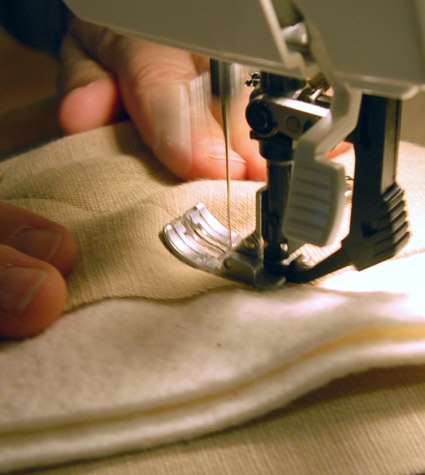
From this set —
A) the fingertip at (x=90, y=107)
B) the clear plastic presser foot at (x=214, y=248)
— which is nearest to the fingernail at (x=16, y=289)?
the clear plastic presser foot at (x=214, y=248)

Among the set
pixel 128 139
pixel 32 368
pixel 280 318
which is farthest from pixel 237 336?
pixel 128 139

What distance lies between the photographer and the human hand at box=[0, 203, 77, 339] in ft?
1.42

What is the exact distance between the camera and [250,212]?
59cm

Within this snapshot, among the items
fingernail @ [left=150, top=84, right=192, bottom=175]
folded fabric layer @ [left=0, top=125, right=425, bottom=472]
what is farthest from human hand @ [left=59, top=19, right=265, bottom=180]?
folded fabric layer @ [left=0, top=125, right=425, bottom=472]

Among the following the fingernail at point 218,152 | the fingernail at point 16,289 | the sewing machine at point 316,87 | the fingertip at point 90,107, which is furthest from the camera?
the fingertip at point 90,107

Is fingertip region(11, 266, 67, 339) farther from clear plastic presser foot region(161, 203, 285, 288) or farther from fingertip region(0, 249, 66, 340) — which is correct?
clear plastic presser foot region(161, 203, 285, 288)

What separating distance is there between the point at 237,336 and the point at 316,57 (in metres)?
0.19

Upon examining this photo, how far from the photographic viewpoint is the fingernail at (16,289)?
16.9 inches

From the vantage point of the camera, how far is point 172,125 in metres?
0.57

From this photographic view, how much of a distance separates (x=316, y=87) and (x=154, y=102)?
0.82 ft

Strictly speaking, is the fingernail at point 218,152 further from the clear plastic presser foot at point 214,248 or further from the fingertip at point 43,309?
the fingertip at point 43,309

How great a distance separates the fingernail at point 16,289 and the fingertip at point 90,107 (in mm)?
370

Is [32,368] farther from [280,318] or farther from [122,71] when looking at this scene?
[122,71]

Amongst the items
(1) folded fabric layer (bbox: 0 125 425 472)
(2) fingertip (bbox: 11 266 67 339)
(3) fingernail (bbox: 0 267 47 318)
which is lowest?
(1) folded fabric layer (bbox: 0 125 425 472)
